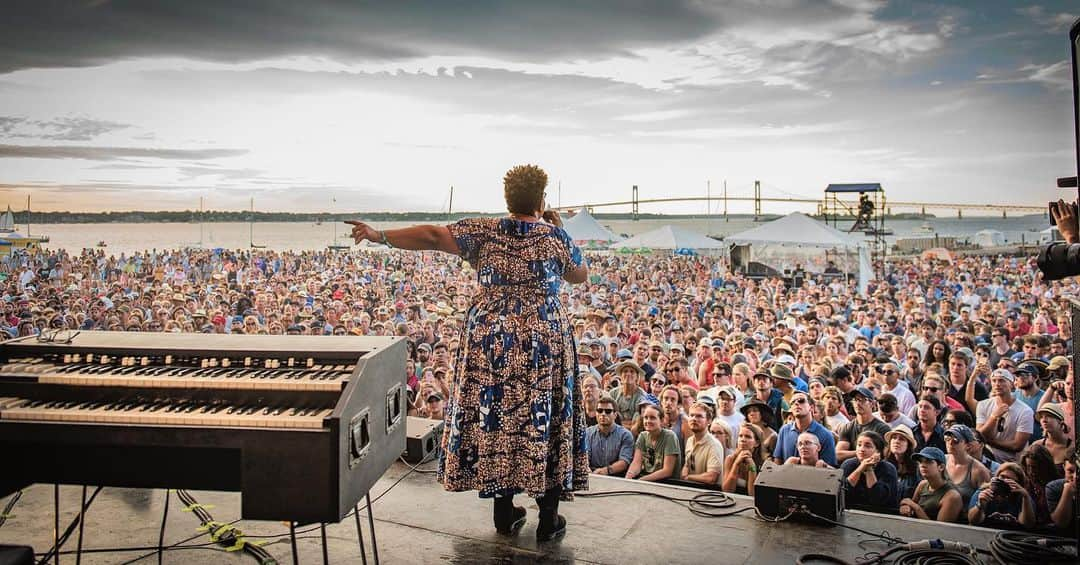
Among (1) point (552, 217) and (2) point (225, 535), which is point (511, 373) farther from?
(2) point (225, 535)

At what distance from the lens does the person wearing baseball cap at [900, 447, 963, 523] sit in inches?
106

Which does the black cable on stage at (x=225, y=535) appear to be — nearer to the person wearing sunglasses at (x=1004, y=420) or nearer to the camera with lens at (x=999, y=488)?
the camera with lens at (x=999, y=488)

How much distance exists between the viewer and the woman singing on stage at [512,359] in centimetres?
202

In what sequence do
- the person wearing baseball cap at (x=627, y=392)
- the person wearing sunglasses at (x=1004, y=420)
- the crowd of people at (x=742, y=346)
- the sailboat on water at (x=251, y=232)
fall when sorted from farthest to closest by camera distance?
1. the sailboat on water at (x=251, y=232)
2. the person wearing baseball cap at (x=627, y=392)
3. the person wearing sunglasses at (x=1004, y=420)
4. the crowd of people at (x=742, y=346)

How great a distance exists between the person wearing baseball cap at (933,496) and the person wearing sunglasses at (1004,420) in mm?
508

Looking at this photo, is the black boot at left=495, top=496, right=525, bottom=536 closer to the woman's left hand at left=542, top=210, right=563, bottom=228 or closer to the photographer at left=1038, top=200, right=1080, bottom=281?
the woman's left hand at left=542, top=210, right=563, bottom=228

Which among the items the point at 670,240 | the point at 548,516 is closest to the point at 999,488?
the point at 548,516

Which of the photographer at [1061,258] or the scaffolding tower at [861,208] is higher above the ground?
the scaffolding tower at [861,208]

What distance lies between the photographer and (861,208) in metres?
4.81

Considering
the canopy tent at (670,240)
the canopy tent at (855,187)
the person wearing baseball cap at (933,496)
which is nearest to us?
the person wearing baseball cap at (933,496)

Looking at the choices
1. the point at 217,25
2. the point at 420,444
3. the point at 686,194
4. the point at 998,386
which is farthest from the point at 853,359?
the point at 217,25

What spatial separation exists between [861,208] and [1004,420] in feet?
6.24

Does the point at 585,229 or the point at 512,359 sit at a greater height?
the point at 585,229

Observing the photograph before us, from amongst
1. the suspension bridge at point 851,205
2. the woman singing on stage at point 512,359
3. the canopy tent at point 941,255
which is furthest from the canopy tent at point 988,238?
the woman singing on stage at point 512,359
